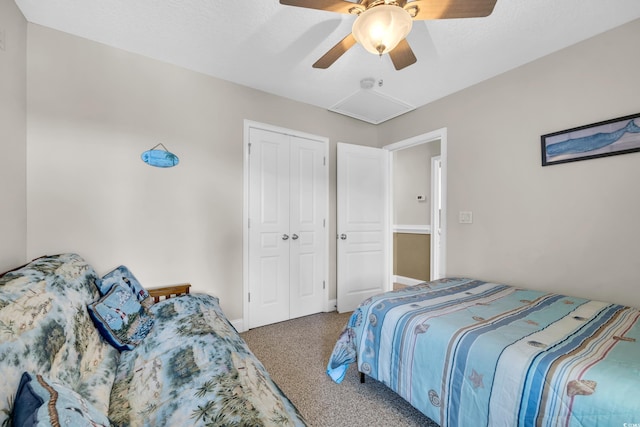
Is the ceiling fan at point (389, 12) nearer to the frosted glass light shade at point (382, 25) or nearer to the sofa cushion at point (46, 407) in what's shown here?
the frosted glass light shade at point (382, 25)

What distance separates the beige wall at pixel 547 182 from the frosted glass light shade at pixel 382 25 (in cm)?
168

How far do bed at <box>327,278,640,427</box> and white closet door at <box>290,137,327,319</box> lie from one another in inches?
51.1

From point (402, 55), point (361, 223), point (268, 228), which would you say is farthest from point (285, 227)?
point (402, 55)

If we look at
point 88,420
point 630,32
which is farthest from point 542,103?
point 88,420

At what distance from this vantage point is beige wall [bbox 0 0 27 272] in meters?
1.54

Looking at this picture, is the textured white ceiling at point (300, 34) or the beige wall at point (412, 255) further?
the beige wall at point (412, 255)

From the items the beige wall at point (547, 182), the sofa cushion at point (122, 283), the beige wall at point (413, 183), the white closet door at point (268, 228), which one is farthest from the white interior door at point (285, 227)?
the beige wall at point (413, 183)

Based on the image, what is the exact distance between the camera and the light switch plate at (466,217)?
8.82 ft

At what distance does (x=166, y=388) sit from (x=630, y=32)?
3.47 m

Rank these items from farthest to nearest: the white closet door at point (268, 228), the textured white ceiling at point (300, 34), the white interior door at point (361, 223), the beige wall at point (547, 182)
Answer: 1. the white interior door at point (361, 223)
2. the white closet door at point (268, 228)
3. the beige wall at point (547, 182)
4. the textured white ceiling at point (300, 34)

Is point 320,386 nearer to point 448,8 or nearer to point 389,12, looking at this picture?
point 389,12

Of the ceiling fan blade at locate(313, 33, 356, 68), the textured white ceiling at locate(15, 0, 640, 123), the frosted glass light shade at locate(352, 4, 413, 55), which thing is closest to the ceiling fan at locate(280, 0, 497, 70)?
the frosted glass light shade at locate(352, 4, 413, 55)

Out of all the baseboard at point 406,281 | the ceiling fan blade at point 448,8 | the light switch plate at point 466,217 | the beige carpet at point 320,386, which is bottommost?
the beige carpet at point 320,386

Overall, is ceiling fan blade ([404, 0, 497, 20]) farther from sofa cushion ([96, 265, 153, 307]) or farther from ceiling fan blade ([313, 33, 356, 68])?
sofa cushion ([96, 265, 153, 307])
